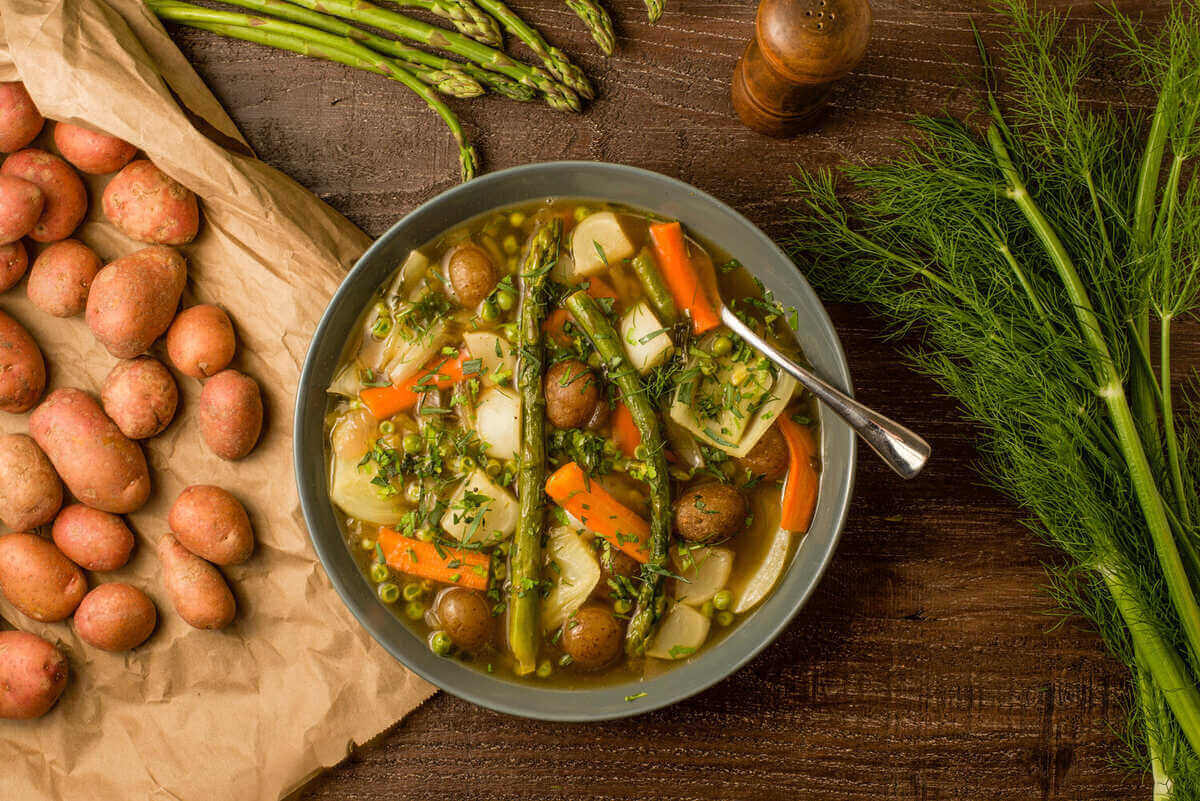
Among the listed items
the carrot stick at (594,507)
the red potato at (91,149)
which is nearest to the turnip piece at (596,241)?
the carrot stick at (594,507)

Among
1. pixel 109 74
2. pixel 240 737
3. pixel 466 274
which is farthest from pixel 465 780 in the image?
pixel 109 74

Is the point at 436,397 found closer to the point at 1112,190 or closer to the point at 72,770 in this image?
the point at 72,770

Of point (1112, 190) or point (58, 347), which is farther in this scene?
point (58, 347)

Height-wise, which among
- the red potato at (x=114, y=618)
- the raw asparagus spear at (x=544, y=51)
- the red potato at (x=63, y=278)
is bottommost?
Answer: the red potato at (x=114, y=618)

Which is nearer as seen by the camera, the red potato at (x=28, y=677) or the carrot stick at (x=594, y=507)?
the carrot stick at (x=594, y=507)

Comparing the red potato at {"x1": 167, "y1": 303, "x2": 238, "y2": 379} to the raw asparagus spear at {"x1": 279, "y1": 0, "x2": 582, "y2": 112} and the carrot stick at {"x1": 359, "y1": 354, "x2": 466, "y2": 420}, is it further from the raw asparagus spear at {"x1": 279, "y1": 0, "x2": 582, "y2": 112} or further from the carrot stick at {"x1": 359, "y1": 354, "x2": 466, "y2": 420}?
the raw asparagus spear at {"x1": 279, "y1": 0, "x2": 582, "y2": 112}

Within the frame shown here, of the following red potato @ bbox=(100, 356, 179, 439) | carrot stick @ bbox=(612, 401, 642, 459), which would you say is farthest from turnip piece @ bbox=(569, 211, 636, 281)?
red potato @ bbox=(100, 356, 179, 439)

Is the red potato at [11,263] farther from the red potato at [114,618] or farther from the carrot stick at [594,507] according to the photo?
the carrot stick at [594,507]
